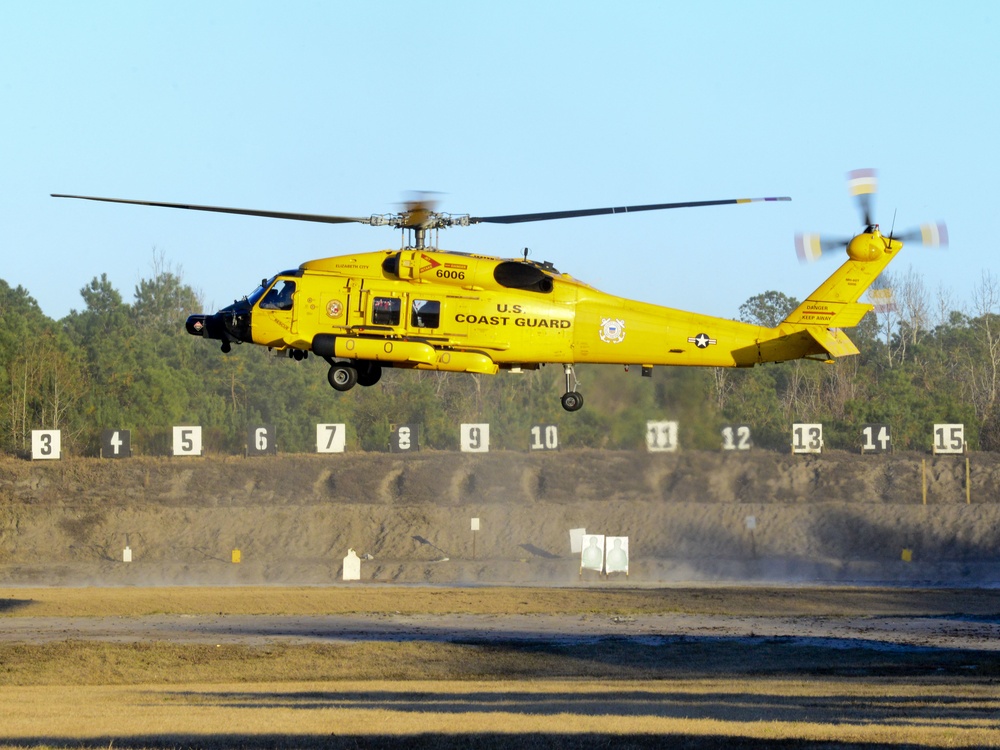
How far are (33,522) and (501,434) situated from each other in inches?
1078

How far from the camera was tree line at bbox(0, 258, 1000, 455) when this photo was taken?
76750 mm

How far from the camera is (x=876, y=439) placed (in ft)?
252

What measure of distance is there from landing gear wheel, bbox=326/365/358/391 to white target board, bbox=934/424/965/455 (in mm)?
56558

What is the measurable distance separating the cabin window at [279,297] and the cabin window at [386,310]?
190 cm

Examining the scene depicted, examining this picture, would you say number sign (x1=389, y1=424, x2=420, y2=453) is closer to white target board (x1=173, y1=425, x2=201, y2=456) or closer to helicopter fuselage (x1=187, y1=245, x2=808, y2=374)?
white target board (x1=173, y1=425, x2=201, y2=456)

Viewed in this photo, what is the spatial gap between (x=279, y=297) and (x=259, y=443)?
5459 cm

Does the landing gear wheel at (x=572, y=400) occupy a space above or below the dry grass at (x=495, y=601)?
above

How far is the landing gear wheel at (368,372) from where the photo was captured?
27.6 metres

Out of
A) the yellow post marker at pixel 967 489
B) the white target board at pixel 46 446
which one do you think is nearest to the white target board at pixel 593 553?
the yellow post marker at pixel 967 489

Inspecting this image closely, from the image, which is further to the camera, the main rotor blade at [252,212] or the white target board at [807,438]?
the white target board at [807,438]

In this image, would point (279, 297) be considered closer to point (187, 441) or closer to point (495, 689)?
point (495, 689)

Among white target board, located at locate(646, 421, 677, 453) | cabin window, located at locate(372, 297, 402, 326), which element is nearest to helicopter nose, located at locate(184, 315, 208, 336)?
cabin window, located at locate(372, 297, 402, 326)

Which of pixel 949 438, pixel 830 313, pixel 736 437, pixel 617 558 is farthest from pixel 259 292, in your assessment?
pixel 949 438

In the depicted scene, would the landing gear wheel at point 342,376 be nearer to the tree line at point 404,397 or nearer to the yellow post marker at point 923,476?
the tree line at point 404,397
